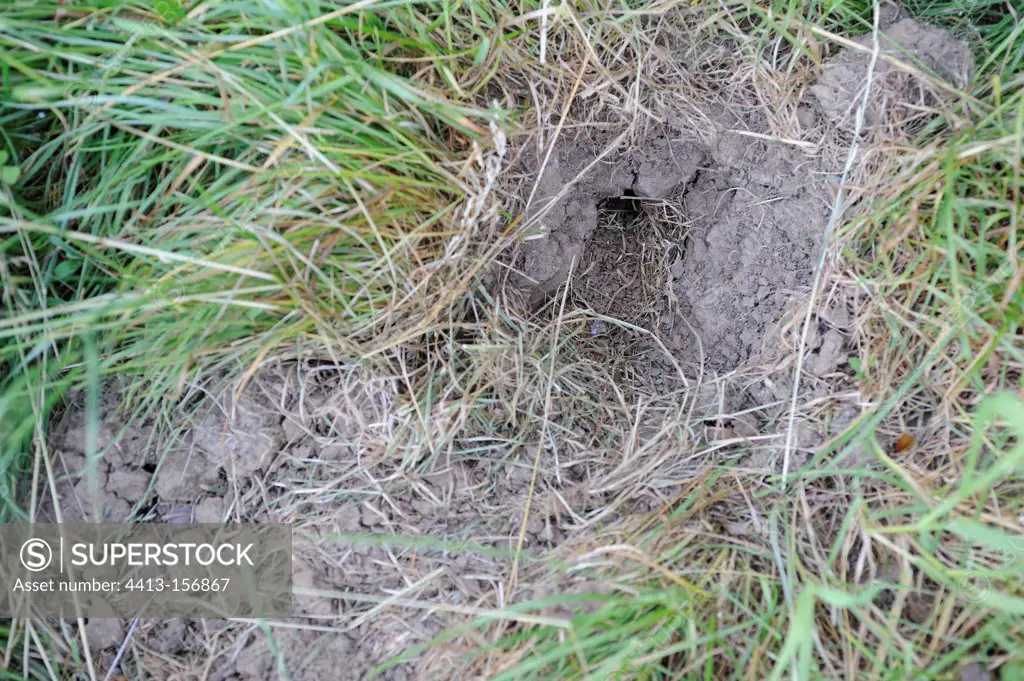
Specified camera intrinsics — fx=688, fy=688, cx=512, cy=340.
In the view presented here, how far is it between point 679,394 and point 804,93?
0.77 meters

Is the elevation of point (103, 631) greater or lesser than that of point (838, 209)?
lesser

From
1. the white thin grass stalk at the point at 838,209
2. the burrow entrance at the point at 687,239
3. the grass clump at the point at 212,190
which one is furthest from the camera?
the burrow entrance at the point at 687,239

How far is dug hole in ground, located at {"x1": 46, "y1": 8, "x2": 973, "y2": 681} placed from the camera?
141cm

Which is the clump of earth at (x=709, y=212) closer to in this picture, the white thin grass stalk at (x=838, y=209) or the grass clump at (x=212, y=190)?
the white thin grass stalk at (x=838, y=209)

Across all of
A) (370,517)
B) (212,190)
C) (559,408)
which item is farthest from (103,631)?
(559,408)

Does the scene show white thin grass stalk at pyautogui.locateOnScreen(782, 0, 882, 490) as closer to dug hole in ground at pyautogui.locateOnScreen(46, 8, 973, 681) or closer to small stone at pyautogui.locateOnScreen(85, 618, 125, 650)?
dug hole in ground at pyautogui.locateOnScreen(46, 8, 973, 681)

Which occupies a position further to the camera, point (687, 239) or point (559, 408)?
point (687, 239)

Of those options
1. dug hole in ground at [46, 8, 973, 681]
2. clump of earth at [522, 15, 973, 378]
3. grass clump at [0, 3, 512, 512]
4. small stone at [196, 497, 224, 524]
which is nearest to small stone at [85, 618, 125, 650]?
dug hole in ground at [46, 8, 973, 681]

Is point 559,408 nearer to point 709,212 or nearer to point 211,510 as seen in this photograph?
point 709,212

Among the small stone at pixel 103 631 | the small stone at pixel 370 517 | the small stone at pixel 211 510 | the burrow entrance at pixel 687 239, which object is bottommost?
the small stone at pixel 103 631

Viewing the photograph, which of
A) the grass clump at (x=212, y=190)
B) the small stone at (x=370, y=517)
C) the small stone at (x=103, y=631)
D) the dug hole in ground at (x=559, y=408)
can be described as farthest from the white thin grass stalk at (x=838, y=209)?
the small stone at (x=103, y=631)

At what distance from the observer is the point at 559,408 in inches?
63.0

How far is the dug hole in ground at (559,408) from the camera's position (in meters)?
1.41

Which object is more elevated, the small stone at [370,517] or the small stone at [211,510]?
the small stone at [211,510]
